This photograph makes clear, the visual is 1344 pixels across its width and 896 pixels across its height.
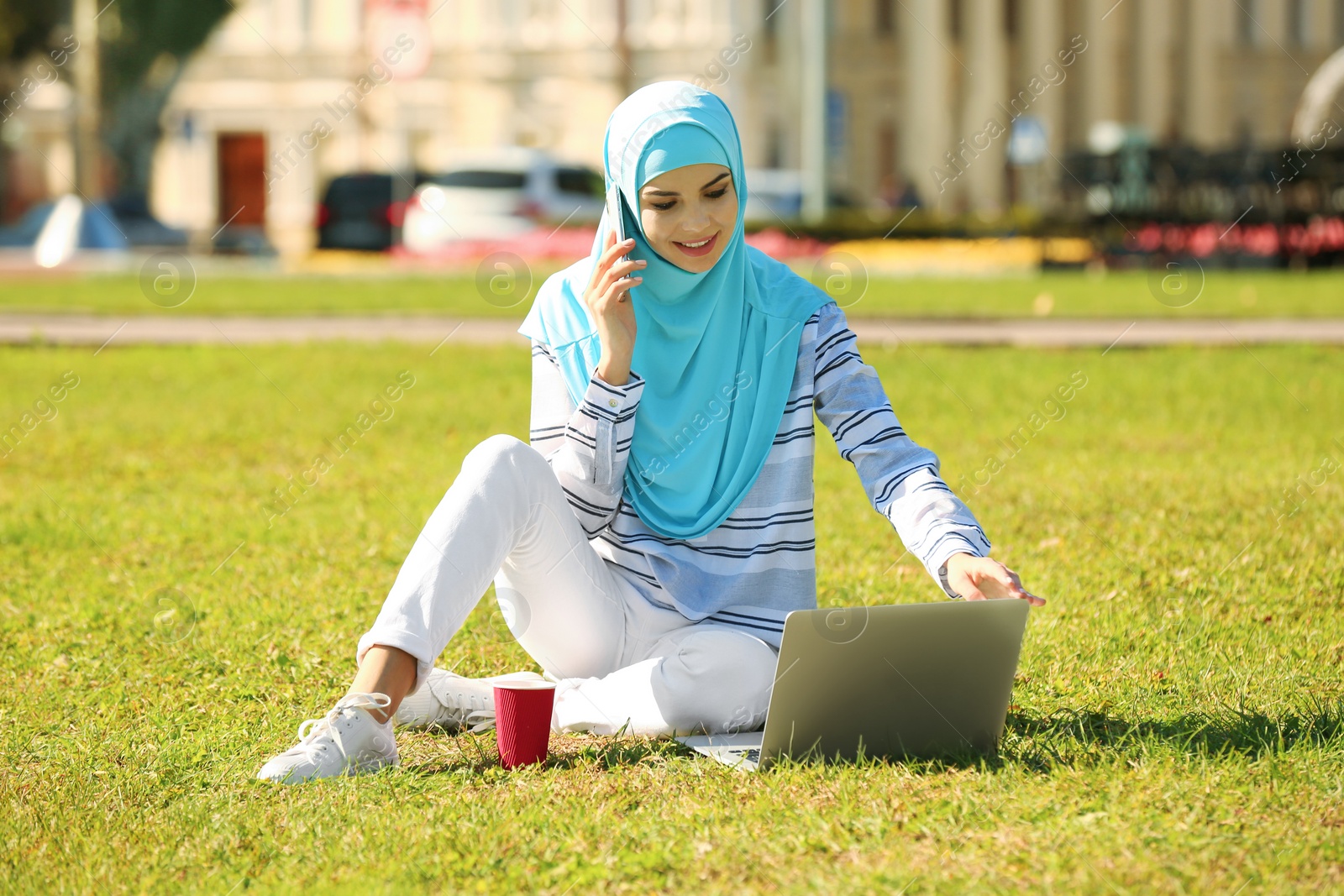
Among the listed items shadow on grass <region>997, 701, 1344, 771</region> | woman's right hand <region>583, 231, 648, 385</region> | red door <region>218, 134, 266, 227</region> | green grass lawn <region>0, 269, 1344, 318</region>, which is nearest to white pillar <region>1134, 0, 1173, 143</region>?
red door <region>218, 134, 266, 227</region>

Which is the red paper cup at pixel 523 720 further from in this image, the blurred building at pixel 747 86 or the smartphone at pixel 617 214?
the blurred building at pixel 747 86

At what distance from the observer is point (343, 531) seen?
5.95 meters

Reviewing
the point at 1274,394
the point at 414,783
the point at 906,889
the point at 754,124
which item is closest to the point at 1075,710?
the point at 906,889

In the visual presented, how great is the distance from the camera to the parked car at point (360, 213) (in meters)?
26.7

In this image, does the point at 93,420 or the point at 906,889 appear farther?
the point at 93,420

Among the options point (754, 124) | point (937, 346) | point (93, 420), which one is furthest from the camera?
point (754, 124)

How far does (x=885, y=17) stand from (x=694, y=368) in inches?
1756

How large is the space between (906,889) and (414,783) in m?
A: 1.04

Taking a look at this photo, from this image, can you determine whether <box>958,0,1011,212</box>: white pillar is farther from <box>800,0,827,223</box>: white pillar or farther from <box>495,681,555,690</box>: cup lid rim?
<box>495,681,555,690</box>: cup lid rim

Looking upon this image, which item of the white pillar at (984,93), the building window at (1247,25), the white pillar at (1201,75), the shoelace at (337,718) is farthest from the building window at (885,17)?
the shoelace at (337,718)

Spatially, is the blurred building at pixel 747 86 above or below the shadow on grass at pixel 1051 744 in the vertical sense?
above

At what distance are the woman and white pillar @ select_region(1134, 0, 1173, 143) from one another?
1764 inches

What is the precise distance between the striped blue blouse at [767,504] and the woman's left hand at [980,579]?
Answer: 278 millimetres

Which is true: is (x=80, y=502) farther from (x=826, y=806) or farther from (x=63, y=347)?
(x=63, y=347)
